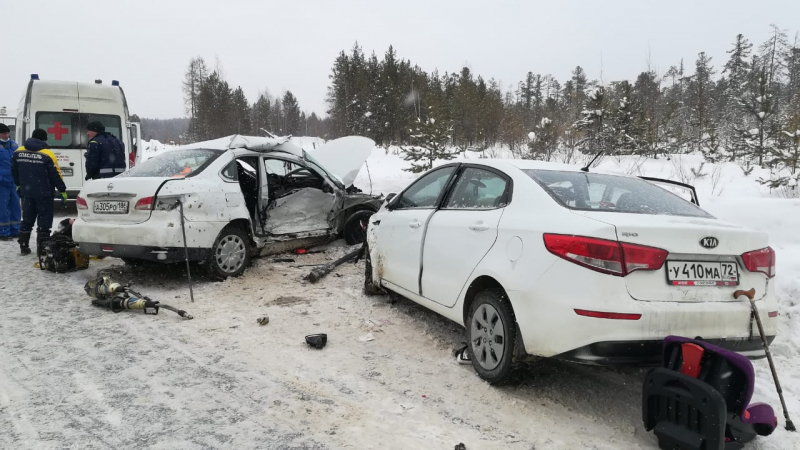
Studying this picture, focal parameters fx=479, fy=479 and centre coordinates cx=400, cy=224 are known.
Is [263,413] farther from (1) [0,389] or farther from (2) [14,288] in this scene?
(2) [14,288]

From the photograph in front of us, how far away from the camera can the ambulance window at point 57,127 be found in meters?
10.4

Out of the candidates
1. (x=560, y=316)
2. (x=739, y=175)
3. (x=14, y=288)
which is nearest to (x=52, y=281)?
(x=14, y=288)

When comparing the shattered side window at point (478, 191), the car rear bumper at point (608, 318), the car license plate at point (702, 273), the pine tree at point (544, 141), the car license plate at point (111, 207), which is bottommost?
the car rear bumper at point (608, 318)

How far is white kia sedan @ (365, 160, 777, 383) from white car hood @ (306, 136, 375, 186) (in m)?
4.89

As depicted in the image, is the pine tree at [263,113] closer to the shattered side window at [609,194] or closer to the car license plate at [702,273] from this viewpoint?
the shattered side window at [609,194]

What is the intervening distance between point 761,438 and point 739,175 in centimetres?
1630

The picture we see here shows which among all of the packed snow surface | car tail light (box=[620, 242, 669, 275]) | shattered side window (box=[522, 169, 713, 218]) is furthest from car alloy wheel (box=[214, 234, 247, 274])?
car tail light (box=[620, 242, 669, 275])

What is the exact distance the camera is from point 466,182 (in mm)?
3959

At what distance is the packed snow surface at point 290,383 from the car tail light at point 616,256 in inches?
38.7

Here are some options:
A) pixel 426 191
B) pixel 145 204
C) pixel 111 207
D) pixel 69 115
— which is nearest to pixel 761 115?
pixel 426 191

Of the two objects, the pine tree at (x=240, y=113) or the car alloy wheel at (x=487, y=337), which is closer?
the car alloy wheel at (x=487, y=337)

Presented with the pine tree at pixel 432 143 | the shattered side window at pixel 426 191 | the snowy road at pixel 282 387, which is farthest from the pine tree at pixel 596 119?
the shattered side window at pixel 426 191

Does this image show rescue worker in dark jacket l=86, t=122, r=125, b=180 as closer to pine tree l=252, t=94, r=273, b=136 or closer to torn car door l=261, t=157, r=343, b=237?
torn car door l=261, t=157, r=343, b=237

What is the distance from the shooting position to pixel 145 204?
5.23 m
